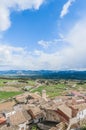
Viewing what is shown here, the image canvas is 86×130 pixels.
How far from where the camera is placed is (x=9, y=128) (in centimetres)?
4134

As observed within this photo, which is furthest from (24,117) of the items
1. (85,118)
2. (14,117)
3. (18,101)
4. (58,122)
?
(18,101)

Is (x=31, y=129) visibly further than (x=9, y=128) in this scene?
Yes

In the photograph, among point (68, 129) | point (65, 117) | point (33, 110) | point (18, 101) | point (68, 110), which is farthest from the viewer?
point (18, 101)

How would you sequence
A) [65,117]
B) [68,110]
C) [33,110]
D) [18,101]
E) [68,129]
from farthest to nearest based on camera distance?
[18,101] → [33,110] → [68,110] → [65,117] → [68,129]

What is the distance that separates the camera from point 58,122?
4484cm

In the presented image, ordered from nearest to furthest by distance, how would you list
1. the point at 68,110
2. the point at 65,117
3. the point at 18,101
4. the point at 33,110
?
1. the point at 65,117
2. the point at 68,110
3. the point at 33,110
4. the point at 18,101

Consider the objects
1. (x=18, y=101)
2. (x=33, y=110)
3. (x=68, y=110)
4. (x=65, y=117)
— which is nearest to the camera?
(x=65, y=117)

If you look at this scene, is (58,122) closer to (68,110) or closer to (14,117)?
(68,110)

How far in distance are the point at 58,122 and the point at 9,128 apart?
→ 8.83 m

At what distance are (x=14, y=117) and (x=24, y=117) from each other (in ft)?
6.46

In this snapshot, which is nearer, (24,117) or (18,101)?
(24,117)

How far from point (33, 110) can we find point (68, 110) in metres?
7.82

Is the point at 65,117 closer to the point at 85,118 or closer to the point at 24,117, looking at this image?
the point at 85,118

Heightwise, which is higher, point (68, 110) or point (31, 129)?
point (68, 110)
